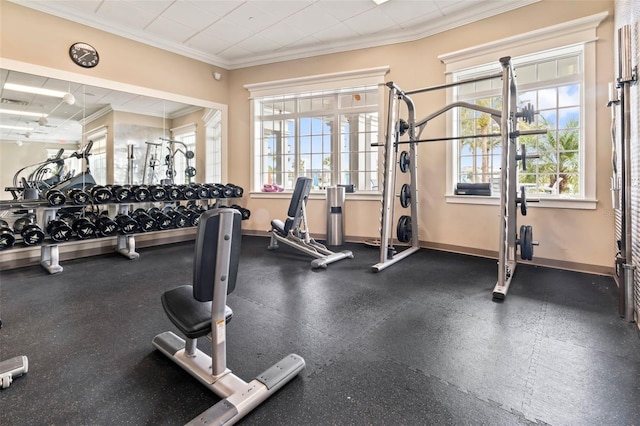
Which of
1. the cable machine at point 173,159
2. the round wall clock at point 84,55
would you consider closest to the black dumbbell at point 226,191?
the cable machine at point 173,159

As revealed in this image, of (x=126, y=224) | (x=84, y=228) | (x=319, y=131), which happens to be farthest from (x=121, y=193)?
(x=319, y=131)

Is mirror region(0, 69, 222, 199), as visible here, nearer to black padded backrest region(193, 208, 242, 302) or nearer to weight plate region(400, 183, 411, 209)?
weight plate region(400, 183, 411, 209)

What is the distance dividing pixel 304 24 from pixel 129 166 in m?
3.21

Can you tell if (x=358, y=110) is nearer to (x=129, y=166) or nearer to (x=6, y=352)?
(x=129, y=166)

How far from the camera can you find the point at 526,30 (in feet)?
12.0

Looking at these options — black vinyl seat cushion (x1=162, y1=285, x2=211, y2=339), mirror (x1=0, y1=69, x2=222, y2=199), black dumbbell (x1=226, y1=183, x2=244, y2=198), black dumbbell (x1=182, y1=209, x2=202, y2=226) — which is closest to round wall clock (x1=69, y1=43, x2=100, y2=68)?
mirror (x1=0, y1=69, x2=222, y2=199)

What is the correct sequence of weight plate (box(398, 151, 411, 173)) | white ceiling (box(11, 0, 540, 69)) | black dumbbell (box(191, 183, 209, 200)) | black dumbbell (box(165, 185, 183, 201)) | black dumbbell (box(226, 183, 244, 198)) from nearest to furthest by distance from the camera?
1. white ceiling (box(11, 0, 540, 69))
2. weight plate (box(398, 151, 411, 173))
3. black dumbbell (box(165, 185, 183, 201))
4. black dumbbell (box(191, 183, 209, 200))
5. black dumbbell (box(226, 183, 244, 198))

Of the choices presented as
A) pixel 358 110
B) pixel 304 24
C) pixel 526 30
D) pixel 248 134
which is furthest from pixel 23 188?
pixel 526 30

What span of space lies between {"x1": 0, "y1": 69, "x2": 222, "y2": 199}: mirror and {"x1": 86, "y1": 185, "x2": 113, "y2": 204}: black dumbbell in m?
0.38

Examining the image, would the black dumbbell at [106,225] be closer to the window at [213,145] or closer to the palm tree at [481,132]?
the window at [213,145]

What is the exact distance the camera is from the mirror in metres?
3.63

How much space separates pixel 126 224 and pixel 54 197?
2.60 feet

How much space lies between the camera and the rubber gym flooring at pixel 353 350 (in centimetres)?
136

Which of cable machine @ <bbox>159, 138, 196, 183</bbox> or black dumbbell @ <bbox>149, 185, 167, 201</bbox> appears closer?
black dumbbell @ <bbox>149, 185, 167, 201</bbox>
